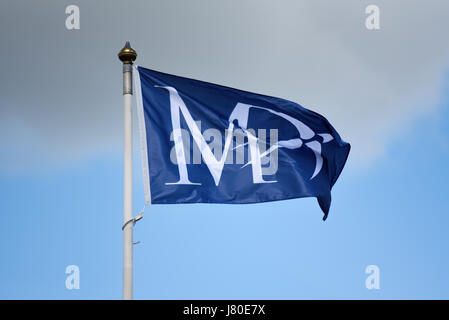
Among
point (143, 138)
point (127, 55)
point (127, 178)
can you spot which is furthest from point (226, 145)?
point (127, 55)

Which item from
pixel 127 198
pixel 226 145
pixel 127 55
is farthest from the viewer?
pixel 226 145

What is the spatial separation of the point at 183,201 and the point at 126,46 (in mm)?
3422

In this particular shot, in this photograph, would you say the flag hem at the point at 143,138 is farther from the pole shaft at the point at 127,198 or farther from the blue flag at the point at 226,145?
the pole shaft at the point at 127,198

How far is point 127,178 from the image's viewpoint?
15.7 metres

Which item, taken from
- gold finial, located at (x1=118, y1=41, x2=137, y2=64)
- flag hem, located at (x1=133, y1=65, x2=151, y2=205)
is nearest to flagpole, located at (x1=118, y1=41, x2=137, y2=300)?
gold finial, located at (x1=118, y1=41, x2=137, y2=64)

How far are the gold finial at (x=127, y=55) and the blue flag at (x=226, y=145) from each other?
0.35 metres

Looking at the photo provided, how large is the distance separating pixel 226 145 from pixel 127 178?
278 cm

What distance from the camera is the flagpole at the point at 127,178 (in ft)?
50.0

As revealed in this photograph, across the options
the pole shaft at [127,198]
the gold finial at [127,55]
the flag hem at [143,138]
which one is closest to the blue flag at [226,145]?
the flag hem at [143,138]

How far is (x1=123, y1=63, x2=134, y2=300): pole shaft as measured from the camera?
15227 millimetres

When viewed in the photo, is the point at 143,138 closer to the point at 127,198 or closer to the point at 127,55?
the point at 127,198

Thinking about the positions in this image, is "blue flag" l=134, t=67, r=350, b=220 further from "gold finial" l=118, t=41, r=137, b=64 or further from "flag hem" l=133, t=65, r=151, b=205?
"gold finial" l=118, t=41, r=137, b=64
